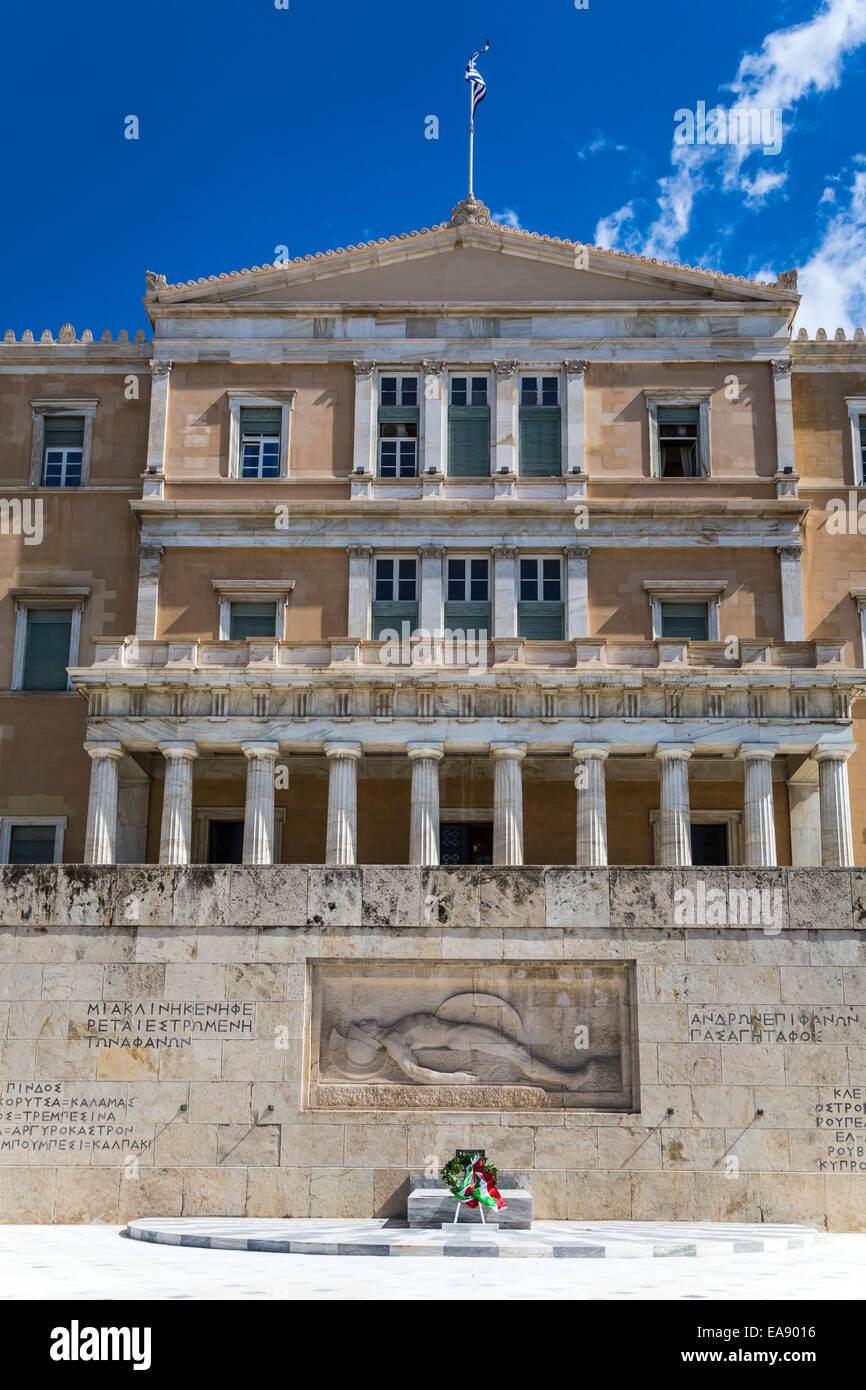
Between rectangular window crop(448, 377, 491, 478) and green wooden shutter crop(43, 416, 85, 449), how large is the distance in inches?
420

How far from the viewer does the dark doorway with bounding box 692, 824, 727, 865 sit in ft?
131

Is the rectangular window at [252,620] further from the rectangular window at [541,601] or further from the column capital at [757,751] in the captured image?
the column capital at [757,751]

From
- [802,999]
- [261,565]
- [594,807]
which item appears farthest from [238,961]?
[261,565]

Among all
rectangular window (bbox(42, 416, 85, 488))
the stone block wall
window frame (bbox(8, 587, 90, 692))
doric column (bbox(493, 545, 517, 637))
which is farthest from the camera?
rectangular window (bbox(42, 416, 85, 488))

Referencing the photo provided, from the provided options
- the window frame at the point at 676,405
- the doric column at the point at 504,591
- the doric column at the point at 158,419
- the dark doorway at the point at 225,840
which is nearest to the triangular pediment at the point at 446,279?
the doric column at the point at 158,419

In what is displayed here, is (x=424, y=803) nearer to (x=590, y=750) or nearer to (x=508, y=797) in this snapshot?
(x=508, y=797)

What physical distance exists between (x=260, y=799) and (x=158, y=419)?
1248 cm

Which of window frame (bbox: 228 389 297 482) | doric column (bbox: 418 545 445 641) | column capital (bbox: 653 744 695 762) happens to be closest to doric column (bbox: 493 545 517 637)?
doric column (bbox: 418 545 445 641)

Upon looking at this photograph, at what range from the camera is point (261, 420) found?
4328cm

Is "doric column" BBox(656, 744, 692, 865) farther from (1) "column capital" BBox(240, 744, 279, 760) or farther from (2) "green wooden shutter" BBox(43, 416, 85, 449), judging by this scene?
(2) "green wooden shutter" BBox(43, 416, 85, 449)

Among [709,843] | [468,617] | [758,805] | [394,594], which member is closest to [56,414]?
[394,594]

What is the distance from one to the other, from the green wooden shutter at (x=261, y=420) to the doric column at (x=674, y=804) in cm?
Result: 1472
